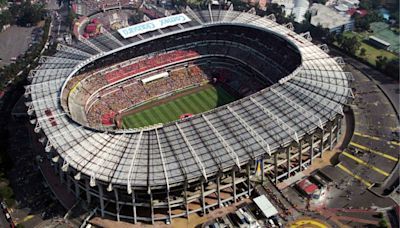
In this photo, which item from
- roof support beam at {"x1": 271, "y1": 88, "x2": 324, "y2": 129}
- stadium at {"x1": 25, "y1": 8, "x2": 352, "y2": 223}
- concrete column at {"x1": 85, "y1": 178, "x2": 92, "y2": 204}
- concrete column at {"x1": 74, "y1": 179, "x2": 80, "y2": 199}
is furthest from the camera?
roof support beam at {"x1": 271, "y1": 88, "x2": 324, "y2": 129}

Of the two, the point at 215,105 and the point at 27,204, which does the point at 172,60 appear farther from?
the point at 27,204

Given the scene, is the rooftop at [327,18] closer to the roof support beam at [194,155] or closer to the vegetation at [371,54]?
the vegetation at [371,54]

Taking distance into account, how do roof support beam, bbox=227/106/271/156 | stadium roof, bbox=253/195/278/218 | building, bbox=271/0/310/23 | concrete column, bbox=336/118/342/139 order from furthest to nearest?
building, bbox=271/0/310/23, concrete column, bbox=336/118/342/139, roof support beam, bbox=227/106/271/156, stadium roof, bbox=253/195/278/218

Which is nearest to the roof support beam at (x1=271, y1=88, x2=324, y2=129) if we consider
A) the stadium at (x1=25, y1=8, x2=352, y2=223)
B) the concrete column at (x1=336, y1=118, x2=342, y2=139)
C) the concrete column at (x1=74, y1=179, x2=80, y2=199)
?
the stadium at (x1=25, y1=8, x2=352, y2=223)

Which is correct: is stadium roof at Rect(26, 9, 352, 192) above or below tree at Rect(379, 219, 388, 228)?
above

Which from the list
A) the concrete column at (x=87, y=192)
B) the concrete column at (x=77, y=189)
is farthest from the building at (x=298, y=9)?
the concrete column at (x=87, y=192)

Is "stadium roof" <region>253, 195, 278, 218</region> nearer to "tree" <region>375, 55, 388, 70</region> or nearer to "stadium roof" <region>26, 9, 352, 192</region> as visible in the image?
"stadium roof" <region>26, 9, 352, 192</region>

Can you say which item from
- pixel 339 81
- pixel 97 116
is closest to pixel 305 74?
pixel 339 81
